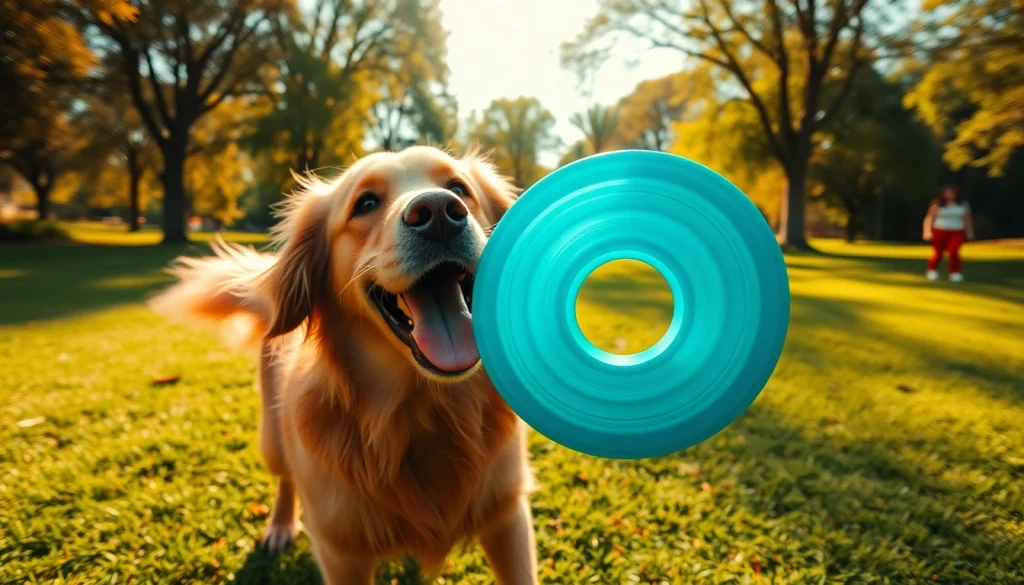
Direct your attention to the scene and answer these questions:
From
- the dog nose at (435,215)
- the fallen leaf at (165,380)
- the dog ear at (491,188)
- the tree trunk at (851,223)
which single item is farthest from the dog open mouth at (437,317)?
the tree trunk at (851,223)

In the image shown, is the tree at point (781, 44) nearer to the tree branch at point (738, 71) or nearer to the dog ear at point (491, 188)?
the tree branch at point (738, 71)

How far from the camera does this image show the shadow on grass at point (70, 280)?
7.93m

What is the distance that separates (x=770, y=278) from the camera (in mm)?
1598

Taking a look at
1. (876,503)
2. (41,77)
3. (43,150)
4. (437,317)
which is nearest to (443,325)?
(437,317)

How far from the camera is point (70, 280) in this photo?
11234mm

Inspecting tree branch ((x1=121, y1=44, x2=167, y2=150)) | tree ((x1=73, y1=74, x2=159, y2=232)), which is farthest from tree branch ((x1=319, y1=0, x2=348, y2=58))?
tree ((x1=73, y1=74, x2=159, y2=232))

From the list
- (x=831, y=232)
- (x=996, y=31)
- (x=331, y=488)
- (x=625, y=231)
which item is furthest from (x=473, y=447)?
(x=831, y=232)

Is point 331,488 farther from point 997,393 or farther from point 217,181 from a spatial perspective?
point 217,181

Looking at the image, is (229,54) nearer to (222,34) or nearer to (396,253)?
(222,34)

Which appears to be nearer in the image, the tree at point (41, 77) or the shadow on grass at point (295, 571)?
the shadow on grass at point (295, 571)

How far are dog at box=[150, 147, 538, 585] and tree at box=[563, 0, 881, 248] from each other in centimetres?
2258

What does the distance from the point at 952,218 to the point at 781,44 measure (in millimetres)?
11931

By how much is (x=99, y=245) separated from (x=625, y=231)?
28.1 meters

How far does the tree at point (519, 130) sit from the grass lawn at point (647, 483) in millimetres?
47566
